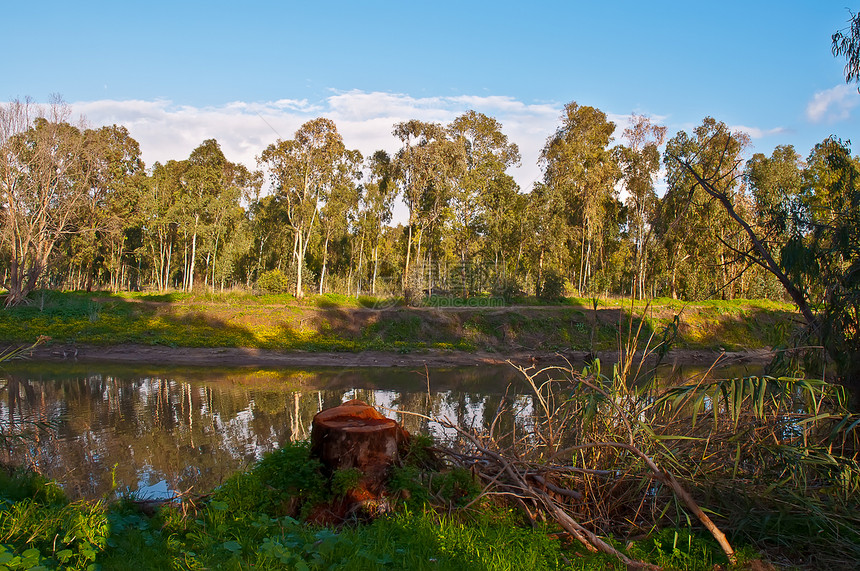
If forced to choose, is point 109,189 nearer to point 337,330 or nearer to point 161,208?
point 161,208

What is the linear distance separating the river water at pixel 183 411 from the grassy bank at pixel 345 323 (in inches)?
155

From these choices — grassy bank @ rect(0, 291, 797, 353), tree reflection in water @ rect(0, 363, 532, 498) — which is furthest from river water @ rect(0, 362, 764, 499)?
grassy bank @ rect(0, 291, 797, 353)

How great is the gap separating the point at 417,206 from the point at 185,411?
20782mm

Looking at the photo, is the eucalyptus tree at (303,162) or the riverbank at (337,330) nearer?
the riverbank at (337,330)

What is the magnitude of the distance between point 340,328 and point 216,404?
45.5ft

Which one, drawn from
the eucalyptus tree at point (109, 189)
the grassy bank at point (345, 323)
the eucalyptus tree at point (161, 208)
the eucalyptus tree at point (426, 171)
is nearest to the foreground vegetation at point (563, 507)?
the grassy bank at point (345, 323)

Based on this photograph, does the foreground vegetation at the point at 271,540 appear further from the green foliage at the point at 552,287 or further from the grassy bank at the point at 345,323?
the green foliage at the point at 552,287

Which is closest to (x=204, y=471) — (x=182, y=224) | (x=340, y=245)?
(x=182, y=224)

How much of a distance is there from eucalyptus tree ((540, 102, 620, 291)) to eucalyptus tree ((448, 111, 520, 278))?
3029mm

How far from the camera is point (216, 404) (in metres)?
13.5

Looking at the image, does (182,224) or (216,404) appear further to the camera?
(182,224)

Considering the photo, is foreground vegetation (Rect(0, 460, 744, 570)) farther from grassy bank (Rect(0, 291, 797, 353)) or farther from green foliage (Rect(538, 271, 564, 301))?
green foliage (Rect(538, 271, 564, 301))

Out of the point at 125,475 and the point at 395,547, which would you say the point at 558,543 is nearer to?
the point at 395,547

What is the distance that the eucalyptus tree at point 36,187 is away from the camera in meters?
28.6
